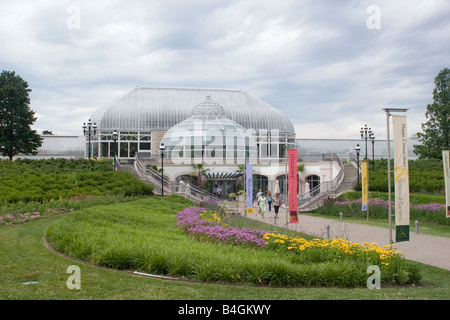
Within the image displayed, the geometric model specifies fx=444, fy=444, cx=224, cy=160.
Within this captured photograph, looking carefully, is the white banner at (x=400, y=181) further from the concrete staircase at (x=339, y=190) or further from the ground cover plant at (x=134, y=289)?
the concrete staircase at (x=339, y=190)

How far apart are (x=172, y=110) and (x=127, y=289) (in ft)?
169

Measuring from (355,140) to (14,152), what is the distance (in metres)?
50.4

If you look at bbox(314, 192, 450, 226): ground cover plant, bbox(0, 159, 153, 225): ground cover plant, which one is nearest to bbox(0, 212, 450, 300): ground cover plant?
bbox(0, 159, 153, 225): ground cover plant

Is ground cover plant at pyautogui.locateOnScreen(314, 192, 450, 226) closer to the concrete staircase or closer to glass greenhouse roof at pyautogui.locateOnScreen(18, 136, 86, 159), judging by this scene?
the concrete staircase

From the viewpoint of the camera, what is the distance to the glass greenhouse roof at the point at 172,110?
55.1 meters

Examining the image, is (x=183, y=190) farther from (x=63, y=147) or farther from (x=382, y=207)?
(x=63, y=147)

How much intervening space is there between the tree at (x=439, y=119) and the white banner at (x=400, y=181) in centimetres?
3538

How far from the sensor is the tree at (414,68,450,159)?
42750 mm

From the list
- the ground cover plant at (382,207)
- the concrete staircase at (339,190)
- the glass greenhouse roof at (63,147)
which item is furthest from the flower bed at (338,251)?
the glass greenhouse roof at (63,147)

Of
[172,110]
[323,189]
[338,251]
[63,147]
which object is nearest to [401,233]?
[338,251]

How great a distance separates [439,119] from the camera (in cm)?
4347

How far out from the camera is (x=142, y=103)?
190ft
